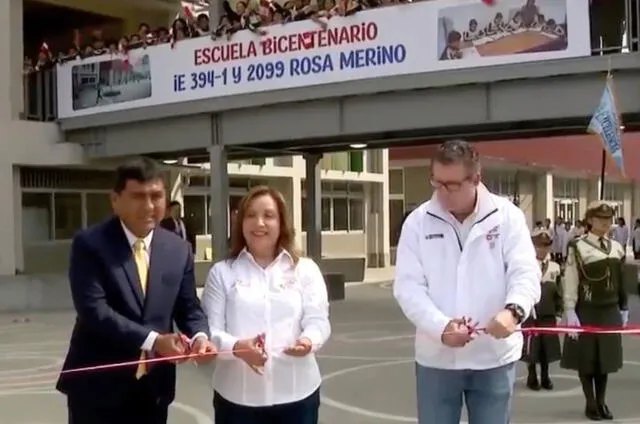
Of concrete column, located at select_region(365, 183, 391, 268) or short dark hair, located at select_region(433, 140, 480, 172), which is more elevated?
short dark hair, located at select_region(433, 140, 480, 172)

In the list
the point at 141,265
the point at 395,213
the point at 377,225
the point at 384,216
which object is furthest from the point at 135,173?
the point at 395,213

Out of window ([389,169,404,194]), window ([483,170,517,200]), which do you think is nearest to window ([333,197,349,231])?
window ([389,169,404,194])

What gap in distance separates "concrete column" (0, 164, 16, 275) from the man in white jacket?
19.0 meters

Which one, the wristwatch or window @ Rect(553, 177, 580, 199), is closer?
the wristwatch

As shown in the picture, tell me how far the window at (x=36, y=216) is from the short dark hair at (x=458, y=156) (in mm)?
21423

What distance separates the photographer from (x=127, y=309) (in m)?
3.94

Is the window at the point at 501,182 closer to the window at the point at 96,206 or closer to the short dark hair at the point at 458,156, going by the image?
the window at the point at 96,206

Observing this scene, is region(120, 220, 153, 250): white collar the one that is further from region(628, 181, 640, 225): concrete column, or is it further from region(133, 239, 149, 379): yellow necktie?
region(628, 181, 640, 225): concrete column

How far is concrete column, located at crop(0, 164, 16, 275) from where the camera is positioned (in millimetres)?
21688

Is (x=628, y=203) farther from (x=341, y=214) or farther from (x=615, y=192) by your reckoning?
(x=341, y=214)

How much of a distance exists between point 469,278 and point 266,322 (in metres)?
0.90

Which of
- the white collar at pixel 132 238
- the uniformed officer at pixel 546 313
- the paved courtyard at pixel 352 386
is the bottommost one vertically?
the paved courtyard at pixel 352 386

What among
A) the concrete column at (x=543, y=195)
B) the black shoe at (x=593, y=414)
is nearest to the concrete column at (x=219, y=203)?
the black shoe at (x=593, y=414)

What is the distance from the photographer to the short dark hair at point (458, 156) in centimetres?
393
